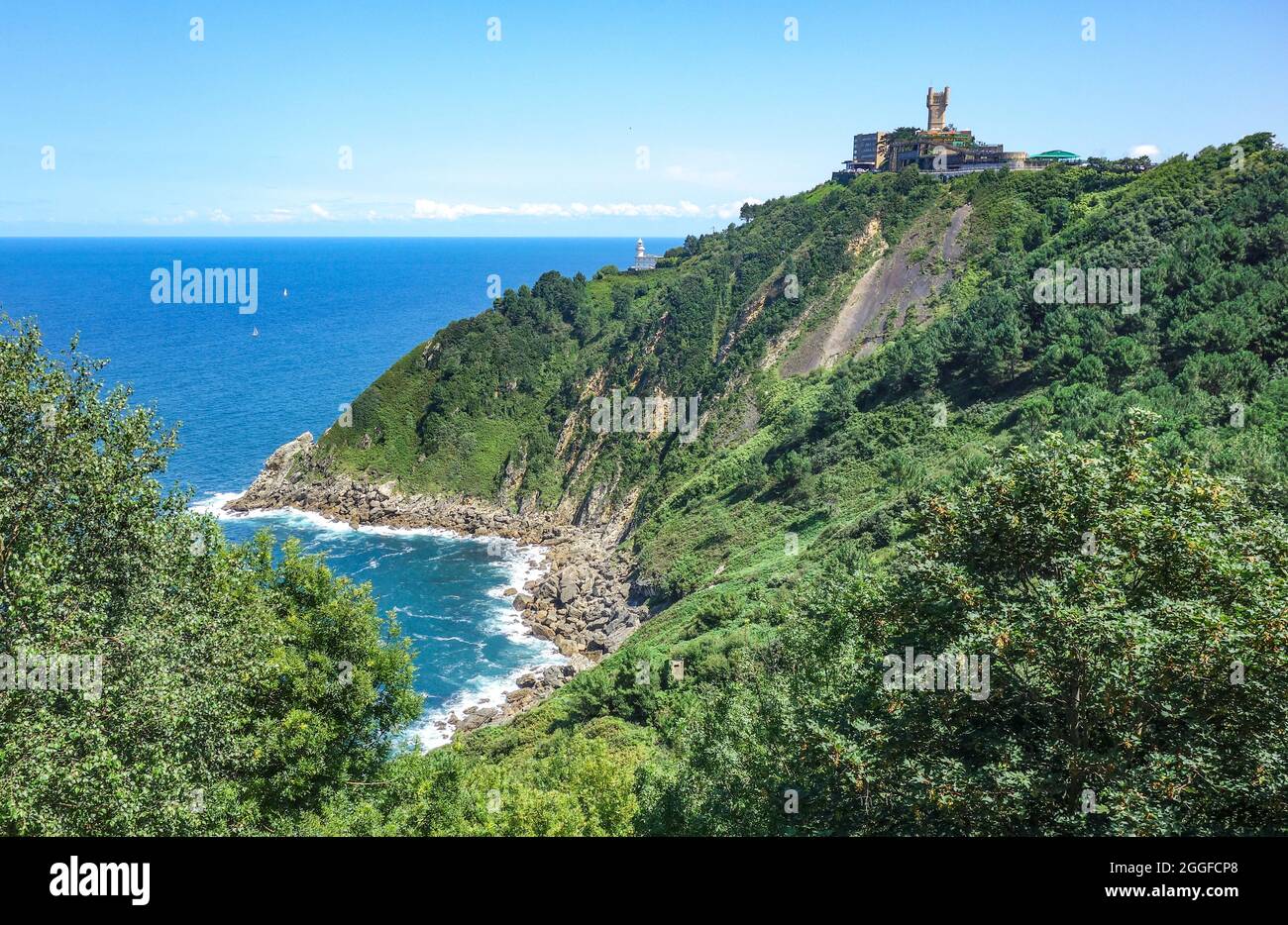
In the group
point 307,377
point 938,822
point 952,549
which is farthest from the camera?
point 307,377

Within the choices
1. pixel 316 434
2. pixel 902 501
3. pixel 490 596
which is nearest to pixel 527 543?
pixel 490 596

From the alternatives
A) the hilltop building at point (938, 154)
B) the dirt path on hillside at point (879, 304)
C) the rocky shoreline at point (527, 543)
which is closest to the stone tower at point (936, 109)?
the hilltop building at point (938, 154)

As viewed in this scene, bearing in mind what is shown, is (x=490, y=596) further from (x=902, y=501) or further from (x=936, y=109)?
(x=936, y=109)

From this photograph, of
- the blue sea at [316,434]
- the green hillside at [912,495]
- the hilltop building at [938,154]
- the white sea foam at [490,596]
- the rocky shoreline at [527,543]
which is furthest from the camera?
the hilltop building at [938,154]

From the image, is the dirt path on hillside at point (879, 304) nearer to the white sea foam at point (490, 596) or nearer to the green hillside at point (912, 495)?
the green hillside at point (912, 495)

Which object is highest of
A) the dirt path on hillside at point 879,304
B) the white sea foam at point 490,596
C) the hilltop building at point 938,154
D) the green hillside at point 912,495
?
the hilltop building at point 938,154
